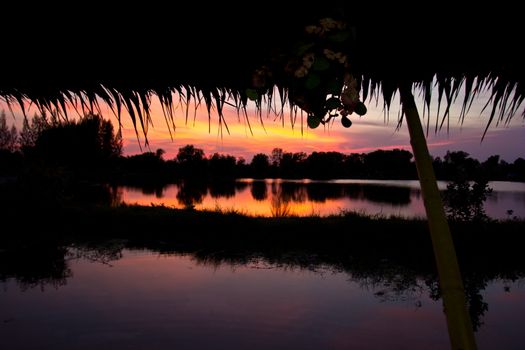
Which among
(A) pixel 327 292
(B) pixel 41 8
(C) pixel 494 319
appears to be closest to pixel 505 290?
(C) pixel 494 319

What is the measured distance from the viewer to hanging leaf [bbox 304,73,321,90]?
4.59 feet

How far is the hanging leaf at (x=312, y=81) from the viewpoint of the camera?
1.40 meters

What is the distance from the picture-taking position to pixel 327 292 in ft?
23.4

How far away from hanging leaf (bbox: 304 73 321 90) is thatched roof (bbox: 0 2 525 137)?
8.9 inches

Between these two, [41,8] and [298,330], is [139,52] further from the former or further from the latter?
[298,330]

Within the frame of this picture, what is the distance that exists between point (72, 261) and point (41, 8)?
8.33 metres

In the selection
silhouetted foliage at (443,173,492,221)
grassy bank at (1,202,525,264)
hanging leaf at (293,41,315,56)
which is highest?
hanging leaf at (293,41,315,56)

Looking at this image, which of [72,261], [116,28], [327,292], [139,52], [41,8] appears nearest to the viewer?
[41,8]

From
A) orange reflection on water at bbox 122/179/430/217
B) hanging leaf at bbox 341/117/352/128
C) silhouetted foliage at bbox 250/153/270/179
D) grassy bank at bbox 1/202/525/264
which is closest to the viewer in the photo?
hanging leaf at bbox 341/117/352/128

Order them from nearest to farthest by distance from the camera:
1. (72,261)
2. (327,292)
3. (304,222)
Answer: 1. (327,292)
2. (72,261)
3. (304,222)

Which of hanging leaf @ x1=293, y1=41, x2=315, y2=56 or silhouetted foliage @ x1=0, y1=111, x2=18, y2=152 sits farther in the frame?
silhouetted foliage @ x1=0, y1=111, x2=18, y2=152

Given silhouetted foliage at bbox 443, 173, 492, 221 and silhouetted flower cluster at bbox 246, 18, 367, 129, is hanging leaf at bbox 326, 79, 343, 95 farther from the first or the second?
silhouetted foliage at bbox 443, 173, 492, 221

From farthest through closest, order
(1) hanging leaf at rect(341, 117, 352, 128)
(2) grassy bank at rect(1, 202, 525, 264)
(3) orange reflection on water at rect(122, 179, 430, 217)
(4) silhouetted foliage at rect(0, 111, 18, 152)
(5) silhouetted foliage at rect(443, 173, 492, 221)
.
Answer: (4) silhouetted foliage at rect(0, 111, 18, 152) < (3) orange reflection on water at rect(122, 179, 430, 217) < (5) silhouetted foliage at rect(443, 173, 492, 221) < (2) grassy bank at rect(1, 202, 525, 264) < (1) hanging leaf at rect(341, 117, 352, 128)

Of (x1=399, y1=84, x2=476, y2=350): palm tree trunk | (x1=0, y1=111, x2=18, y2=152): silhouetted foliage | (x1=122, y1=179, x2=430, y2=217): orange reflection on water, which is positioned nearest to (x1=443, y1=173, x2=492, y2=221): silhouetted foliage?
(x1=122, y1=179, x2=430, y2=217): orange reflection on water
